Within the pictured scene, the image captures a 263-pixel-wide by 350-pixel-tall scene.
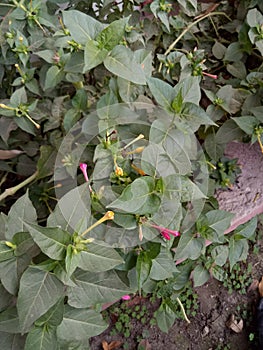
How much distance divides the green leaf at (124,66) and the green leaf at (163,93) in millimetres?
50

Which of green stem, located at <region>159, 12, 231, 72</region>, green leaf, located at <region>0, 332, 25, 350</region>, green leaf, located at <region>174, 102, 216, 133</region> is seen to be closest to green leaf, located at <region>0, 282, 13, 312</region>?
green leaf, located at <region>0, 332, 25, 350</region>

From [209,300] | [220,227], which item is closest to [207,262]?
[220,227]

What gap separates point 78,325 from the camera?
898 mm

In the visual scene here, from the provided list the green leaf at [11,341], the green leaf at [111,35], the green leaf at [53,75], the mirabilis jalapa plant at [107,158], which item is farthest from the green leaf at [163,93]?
the green leaf at [11,341]

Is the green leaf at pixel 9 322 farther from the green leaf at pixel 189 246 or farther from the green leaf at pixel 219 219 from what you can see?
the green leaf at pixel 219 219

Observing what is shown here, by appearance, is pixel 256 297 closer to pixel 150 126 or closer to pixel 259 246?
pixel 259 246

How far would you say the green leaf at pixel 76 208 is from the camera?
0.74m

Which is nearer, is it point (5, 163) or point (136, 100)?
point (136, 100)

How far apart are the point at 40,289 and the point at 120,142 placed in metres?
0.30

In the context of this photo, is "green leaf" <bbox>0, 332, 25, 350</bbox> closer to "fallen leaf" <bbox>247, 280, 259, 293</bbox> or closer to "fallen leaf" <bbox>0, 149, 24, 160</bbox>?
"fallen leaf" <bbox>0, 149, 24, 160</bbox>

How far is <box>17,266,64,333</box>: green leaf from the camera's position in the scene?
728mm

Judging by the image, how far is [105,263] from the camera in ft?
2.37

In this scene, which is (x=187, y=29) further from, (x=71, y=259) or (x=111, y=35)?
(x=71, y=259)

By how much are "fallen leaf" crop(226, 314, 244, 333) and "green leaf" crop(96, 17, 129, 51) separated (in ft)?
3.77
